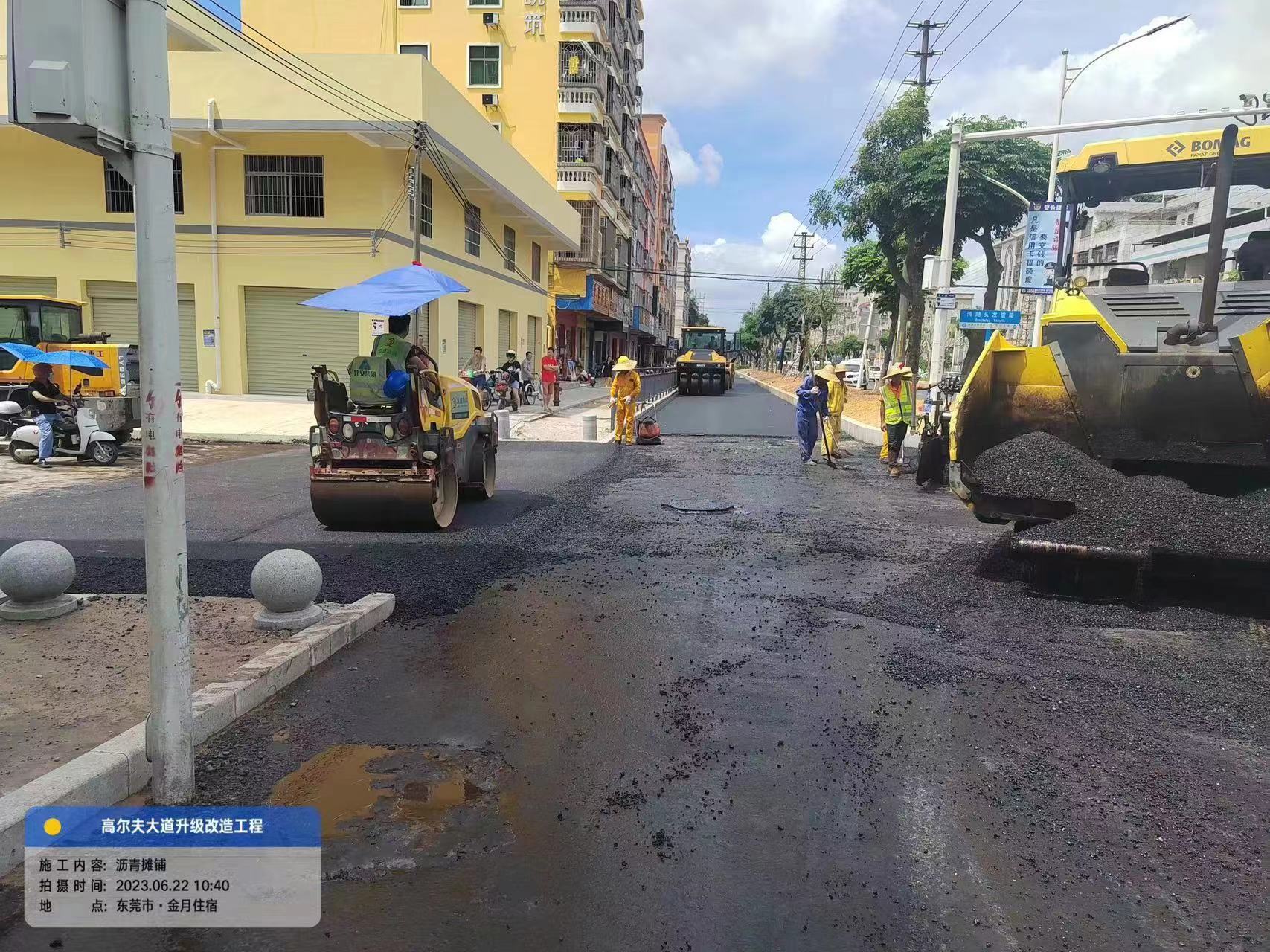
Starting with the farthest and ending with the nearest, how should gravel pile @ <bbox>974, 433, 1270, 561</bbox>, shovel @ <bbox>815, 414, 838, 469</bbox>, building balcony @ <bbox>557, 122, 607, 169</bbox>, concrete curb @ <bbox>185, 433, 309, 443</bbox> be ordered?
building balcony @ <bbox>557, 122, 607, 169</bbox> < concrete curb @ <bbox>185, 433, 309, 443</bbox> < shovel @ <bbox>815, 414, 838, 469</bbox> < gravel pile @ <bbox>974, 433, 1270, 561</bbox>

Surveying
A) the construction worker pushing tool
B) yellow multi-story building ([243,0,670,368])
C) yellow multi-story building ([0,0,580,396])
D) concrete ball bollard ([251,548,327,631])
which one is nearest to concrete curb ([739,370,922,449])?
the construction worker pushing tool

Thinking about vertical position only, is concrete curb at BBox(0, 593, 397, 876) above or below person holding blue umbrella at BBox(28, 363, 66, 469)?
below

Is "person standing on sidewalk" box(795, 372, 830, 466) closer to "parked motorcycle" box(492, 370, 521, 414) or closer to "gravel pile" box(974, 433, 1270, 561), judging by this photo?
"gravel pile" box(974, 433, 1270, 561)

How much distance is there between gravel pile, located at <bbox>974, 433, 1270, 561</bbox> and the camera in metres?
5.68

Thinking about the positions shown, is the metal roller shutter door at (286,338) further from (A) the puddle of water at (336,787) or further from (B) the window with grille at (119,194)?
(A) the puddle of water at (336,787)

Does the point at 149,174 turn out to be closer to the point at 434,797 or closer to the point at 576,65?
the point at 434,797

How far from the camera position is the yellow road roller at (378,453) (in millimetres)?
7707

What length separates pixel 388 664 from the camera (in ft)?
15.5

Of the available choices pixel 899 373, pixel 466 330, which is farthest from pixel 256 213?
pixel 899 373

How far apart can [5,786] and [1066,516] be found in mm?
6430

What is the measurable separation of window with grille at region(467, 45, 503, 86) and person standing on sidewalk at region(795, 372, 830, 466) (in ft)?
97.0

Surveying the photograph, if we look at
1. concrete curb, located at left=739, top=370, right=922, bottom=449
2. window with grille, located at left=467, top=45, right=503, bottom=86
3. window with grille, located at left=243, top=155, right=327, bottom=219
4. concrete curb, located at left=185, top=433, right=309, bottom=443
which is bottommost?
concrete curb, located at left=185, top=433, right=309, bottom=443

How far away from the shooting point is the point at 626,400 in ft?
53.7

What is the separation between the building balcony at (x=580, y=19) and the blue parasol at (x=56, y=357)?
29.6 m
